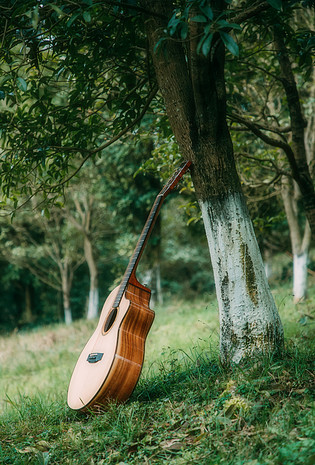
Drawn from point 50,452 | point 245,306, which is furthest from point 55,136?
point 50,452

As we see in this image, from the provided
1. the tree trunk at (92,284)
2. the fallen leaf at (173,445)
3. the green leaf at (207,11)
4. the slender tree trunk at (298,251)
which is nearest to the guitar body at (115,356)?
the fallen leaf at (173,445)

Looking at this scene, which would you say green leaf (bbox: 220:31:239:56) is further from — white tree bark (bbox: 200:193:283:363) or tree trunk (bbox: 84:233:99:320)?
tree trunk (bbox: 84:233:99:320)

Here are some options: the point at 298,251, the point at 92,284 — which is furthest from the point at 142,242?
the point at 92,284

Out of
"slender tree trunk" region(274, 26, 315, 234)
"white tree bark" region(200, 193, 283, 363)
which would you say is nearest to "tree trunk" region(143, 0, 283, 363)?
"white tree bark" region(200, 193, 283, 363)

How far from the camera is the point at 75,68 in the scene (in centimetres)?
405

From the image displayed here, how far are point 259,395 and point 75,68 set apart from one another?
11.2ft

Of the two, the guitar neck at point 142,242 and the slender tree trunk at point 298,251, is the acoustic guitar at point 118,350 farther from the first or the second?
the slender tree trunk at point 298,251

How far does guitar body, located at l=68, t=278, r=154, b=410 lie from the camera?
3.33m

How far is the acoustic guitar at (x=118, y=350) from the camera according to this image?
333cm

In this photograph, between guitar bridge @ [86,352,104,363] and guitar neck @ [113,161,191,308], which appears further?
guitar neck @ [113,161,191,308]

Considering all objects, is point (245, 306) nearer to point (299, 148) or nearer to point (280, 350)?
point (280, 350)

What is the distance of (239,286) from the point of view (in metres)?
3.48

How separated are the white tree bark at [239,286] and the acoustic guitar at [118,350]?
60cm

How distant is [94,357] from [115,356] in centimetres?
31
